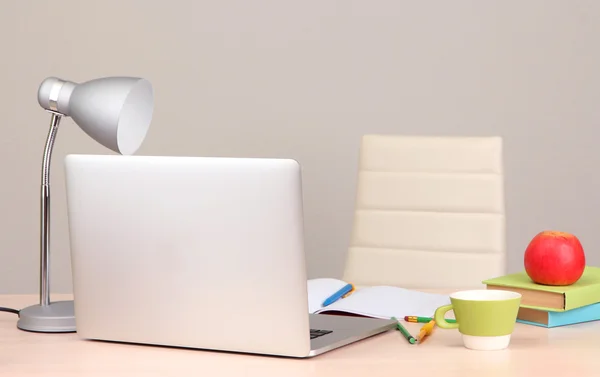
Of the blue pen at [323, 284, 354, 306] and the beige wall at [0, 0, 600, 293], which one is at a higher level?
the beige wall at [0, 0, 600, 293]

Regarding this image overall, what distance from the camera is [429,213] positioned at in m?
2.37

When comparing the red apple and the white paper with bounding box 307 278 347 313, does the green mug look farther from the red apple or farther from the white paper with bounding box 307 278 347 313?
the white paper with bounding box 307 278 347 313

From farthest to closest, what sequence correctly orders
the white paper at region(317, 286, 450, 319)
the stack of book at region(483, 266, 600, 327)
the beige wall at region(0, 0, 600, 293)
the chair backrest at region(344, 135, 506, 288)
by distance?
the beige wall at region(0, 0, 600, 293) → the chair backrest at region(344, 135, 506, 288) → the white paper at region(317, 286, 450, 319) → the stack of book at region(483, 266, 600, 327)

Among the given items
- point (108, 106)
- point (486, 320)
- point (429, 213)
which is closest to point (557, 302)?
point (486, 320)

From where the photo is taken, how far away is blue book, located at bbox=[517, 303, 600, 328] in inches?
54.9

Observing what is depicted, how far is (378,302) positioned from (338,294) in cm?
10

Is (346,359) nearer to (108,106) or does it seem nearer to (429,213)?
(108,106)

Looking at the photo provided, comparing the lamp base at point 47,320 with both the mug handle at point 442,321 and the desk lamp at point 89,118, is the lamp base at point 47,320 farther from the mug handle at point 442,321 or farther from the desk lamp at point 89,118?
the mug handle at point 442,321

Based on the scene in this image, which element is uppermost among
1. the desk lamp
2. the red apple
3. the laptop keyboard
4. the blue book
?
the desk lamp

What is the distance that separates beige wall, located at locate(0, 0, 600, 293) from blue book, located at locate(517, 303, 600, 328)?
1967 millimetres

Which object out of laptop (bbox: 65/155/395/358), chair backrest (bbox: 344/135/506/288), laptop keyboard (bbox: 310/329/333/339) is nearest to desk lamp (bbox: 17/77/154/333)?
laptop (bbox: 65/155/395/358)

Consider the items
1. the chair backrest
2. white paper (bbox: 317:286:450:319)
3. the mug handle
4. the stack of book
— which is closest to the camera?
the mug handle

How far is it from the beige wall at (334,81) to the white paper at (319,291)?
1656 mm

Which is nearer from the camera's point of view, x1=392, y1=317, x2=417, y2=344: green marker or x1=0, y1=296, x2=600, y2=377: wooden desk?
x1=0, y1=296, x2=600, y2=377: wooden desk
